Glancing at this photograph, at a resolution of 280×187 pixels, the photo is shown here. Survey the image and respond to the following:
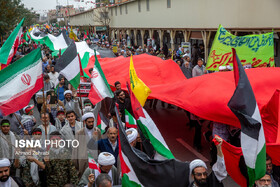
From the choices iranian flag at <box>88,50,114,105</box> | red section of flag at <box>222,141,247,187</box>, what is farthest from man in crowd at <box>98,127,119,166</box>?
iranian flag at <box>88,50,114,105</box>

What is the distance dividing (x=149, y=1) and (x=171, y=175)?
2643 cm

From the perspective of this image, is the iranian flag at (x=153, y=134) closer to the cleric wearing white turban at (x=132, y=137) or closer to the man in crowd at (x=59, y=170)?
the cleric wearing white turban at (x=132, y=137)

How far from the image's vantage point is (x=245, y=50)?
10.6 metres

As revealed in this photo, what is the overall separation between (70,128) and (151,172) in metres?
2.20

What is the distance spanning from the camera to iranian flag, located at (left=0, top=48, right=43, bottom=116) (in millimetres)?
6172

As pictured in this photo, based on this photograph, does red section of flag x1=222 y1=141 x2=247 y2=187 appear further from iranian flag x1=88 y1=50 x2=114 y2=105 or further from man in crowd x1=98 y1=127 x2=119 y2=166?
iranian flag x1=88 y1=50 x2=114 y2=105

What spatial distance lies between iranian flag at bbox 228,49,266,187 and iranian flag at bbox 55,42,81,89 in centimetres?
434

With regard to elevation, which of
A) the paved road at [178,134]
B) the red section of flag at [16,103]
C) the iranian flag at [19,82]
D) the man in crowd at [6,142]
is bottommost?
the paved road at [178,134]

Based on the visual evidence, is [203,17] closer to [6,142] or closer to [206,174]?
[6,142]

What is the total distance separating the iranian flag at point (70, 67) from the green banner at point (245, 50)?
427cm

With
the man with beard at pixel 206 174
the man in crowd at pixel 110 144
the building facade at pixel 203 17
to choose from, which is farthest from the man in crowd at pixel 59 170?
the building facade at pixel 203 17

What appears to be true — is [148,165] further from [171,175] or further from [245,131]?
[245,131]

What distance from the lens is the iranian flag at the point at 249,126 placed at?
164 inches

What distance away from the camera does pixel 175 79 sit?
10680 mm
